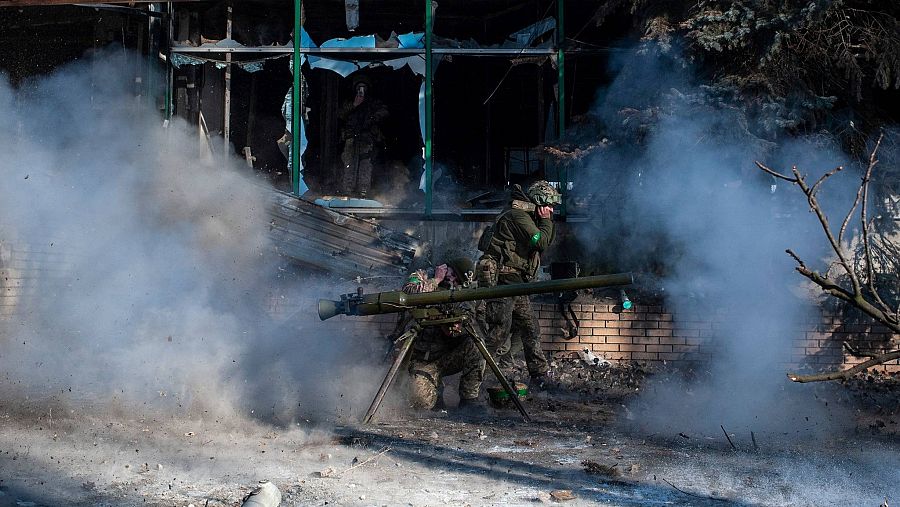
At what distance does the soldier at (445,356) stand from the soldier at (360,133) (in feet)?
12.3

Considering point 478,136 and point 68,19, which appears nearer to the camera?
point 68,19

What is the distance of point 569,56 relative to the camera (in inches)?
392

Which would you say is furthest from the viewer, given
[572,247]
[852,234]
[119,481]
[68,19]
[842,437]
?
[68,19]

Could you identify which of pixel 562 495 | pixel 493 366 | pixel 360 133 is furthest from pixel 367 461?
pixel 360 133

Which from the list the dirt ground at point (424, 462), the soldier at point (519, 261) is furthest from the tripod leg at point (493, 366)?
the soldier at point (519, 261)

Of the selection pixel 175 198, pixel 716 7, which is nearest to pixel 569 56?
pixel 716 7

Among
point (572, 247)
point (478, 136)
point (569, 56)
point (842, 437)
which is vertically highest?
point (569, 56)

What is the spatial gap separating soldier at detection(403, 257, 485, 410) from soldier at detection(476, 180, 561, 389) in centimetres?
52

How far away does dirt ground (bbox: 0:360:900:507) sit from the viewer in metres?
4.66

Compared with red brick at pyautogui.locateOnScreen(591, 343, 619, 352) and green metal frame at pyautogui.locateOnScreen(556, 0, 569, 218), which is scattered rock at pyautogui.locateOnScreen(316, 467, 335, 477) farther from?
green metal frame at pyautogui.locateOnScreen(556, 0, 569, 218)

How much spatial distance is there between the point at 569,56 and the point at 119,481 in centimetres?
704

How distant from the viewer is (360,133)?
11.0m

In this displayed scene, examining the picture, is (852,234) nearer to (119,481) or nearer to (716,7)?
(716,7)

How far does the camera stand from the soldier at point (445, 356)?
7082mm
